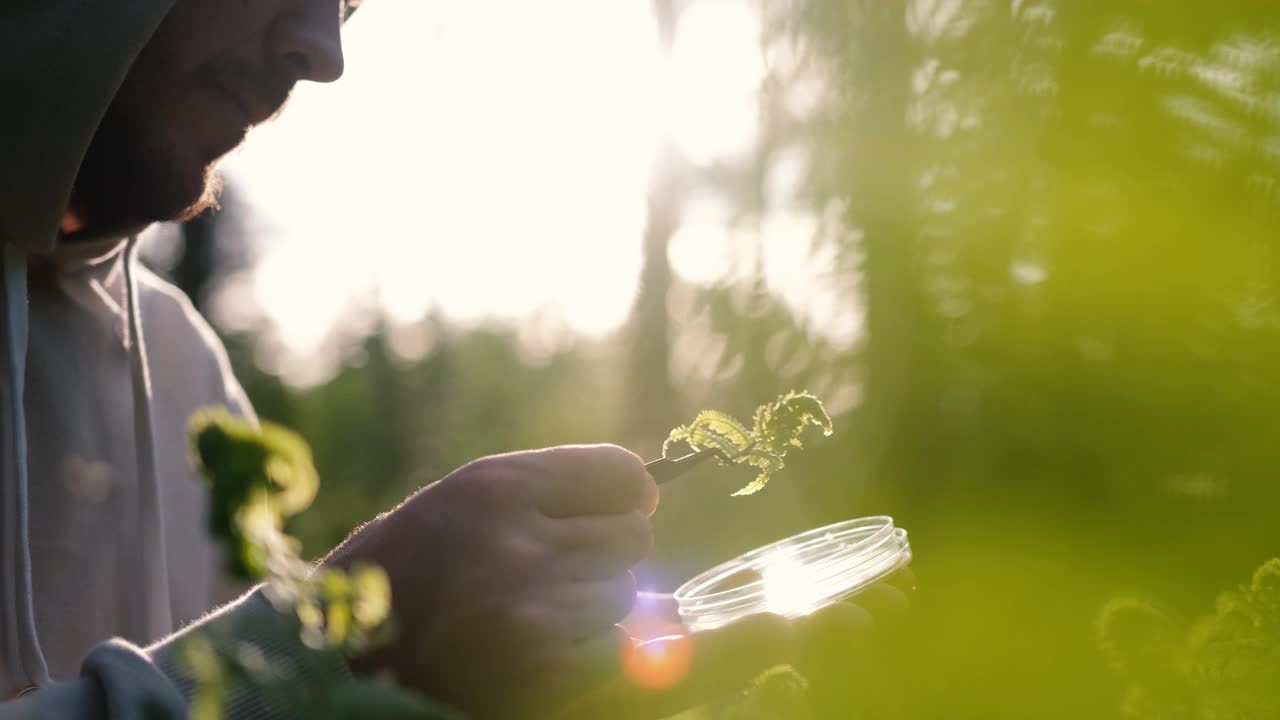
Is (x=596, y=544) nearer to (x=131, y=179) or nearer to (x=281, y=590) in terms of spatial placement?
(x=281, y=590)

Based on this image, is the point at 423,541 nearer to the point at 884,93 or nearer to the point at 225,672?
the point at 225,672

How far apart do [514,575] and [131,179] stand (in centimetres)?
223

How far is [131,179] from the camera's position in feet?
9.48

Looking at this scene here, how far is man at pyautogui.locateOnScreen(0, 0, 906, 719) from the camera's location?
1.34 metres

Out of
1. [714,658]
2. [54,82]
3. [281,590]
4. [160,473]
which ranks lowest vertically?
[160,473]

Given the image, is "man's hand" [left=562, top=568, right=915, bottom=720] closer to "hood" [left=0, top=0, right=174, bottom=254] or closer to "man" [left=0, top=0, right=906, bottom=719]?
"man" [left=0, top=0, right=906, bottom=719]

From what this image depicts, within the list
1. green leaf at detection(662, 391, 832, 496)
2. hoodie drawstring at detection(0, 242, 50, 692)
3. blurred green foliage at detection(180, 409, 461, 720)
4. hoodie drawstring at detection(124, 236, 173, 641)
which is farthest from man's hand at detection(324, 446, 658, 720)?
hoodie drawstring at detection(124, 236, 173, 641)

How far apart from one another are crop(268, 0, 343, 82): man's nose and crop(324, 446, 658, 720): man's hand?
1.81m

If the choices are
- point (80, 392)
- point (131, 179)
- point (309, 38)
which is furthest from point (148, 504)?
point (309, 38)

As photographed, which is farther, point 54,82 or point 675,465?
point 54,82

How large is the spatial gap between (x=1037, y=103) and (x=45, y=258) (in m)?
3.58

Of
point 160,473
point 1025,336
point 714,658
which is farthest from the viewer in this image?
point 160,473

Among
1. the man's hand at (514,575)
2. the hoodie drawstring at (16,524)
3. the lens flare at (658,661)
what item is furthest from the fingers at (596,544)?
the hoodie drawstring at (16,524)

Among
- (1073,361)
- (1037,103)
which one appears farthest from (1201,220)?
(1037,103)
